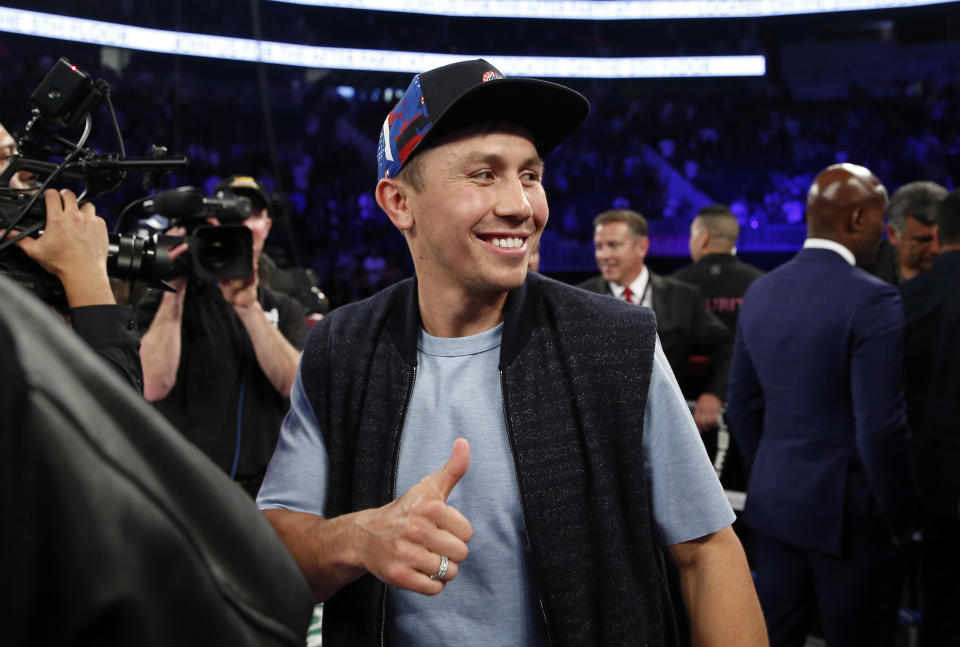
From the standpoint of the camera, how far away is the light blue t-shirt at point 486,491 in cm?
112

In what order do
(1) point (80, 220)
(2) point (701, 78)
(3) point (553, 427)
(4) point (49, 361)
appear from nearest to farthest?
(4) point (49, 361)
(3) point (553, 427)
(1) point (80, 220)
(2) point (701, 78)

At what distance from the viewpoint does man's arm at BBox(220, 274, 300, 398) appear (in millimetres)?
2199

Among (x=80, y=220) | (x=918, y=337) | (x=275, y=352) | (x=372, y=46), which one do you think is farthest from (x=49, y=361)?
(x=372, y=46)

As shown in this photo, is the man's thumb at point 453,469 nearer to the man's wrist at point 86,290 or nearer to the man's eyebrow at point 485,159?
the man's eyebrow at point 485,159

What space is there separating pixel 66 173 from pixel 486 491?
39.2 inches

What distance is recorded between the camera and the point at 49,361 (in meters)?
0.36

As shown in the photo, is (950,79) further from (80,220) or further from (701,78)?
(80,220)

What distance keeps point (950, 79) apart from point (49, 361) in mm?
13506

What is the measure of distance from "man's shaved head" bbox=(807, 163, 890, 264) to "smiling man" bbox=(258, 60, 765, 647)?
1321 millimetres

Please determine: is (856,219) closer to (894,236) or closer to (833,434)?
(833,434)

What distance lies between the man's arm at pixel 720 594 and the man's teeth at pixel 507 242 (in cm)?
51

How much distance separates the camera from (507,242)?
1239 mm

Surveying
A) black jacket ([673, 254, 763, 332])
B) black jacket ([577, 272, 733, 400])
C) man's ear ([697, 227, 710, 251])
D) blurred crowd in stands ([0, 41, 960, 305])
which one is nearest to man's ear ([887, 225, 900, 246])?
black jacket ([577, 272, 733, 400])

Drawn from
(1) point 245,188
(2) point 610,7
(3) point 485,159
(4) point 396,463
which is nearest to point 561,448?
(4) point 396,463
